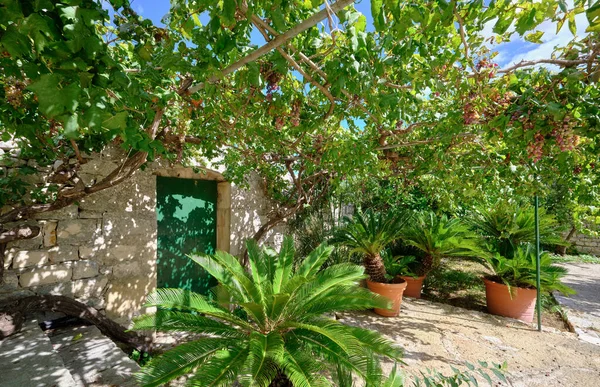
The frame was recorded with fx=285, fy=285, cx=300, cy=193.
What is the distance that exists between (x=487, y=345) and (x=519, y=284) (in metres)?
1.70

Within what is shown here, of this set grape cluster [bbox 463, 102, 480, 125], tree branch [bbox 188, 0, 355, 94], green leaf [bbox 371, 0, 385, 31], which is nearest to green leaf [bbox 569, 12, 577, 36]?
grape cluster [bbox 463, 102, 480, 125]

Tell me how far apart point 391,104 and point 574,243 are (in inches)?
500

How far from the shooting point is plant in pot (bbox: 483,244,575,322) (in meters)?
4.32

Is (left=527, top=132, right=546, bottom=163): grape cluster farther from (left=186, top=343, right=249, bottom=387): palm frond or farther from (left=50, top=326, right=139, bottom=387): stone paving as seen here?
(left=50, top=326, right=139, bottom=387): stone paving

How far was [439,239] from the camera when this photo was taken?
4.95 metres

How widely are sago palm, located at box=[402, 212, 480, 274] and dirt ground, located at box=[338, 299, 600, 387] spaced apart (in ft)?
2.98

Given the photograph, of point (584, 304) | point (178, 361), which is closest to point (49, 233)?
point (178, 361)

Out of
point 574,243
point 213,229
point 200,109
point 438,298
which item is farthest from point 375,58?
point 574,243

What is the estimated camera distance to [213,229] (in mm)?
4738

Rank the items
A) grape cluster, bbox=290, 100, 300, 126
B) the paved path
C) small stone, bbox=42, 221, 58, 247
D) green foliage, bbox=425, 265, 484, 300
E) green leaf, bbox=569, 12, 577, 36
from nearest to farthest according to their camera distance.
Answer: green leaf, bbox=569, 12, 577, 36 → grape cluster, bbox=290, 100, 300, 126 → small stone, bbox=42, 221, 58, 247 → the paved path → green foliage, bbox=425, 265, 484, 300

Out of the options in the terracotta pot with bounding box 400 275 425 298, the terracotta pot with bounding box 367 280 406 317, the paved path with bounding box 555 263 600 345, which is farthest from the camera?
the terracotta pot with bounding box 400 275 425 298

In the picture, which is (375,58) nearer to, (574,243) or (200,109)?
(200,109)

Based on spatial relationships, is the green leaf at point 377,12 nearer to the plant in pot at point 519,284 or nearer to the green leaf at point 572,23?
the green leaf at point 572,23

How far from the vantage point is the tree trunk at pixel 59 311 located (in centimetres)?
222
